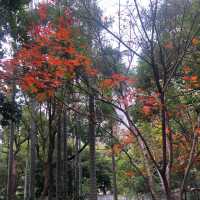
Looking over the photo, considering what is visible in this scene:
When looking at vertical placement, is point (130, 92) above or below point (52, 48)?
below

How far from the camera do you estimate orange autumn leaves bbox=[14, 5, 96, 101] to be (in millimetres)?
6219

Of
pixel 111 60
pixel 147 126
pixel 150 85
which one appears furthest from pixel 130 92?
pixel 147 126

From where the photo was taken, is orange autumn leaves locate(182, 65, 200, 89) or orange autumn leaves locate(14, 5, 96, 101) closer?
orange autumn leaves locate(14, 5, 96, 101)

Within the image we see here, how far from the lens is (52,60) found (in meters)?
6.30

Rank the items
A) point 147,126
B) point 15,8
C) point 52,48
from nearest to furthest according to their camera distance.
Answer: point 52,48
point 15,8
point 147,126

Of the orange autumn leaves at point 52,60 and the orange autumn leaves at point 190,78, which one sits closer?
the orange autumn leaves at point 52,60

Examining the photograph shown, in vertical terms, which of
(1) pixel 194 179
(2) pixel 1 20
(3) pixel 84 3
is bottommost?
(1) pixel 194 179

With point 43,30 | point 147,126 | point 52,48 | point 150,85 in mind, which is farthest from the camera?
point 147,126

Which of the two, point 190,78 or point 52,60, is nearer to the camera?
point 52,60

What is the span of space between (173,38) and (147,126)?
19.5 feet

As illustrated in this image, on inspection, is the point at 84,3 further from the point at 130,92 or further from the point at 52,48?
the point at 130,92

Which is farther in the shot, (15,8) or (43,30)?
(15,8)

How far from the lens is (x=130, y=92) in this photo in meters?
7.27

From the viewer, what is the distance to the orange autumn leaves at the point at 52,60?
20.4ft
